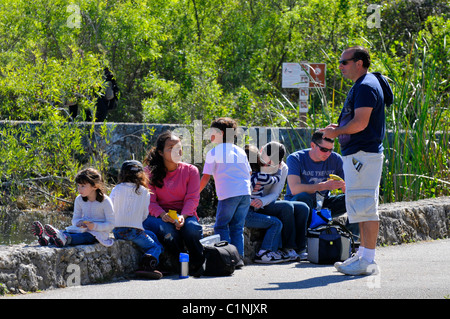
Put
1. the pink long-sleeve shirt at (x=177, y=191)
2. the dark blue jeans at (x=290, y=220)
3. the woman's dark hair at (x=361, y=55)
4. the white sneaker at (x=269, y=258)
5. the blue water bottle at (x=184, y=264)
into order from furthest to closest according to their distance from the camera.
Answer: the dark blue jeans at (x=290, y=220) < the white sneaker at (x=269, y=258) < the pink long-sleeve shirt at (x=177, y=191) < the blue water bottle at (x=184, y=264) < the woman's dark hair at (x=361, y=55)

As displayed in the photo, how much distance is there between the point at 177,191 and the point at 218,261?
33.1 inches

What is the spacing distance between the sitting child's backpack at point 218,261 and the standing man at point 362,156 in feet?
2.83

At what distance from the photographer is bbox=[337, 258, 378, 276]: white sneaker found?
21.2ft

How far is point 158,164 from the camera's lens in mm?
7305

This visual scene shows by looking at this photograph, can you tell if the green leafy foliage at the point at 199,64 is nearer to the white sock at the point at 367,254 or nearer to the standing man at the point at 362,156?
the standing man at the point at 362,156

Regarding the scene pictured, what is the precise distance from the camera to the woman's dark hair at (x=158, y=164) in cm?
725

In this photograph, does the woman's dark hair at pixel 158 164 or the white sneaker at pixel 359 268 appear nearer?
the white sneaker at pixel 359 268

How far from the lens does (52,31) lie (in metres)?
18.8

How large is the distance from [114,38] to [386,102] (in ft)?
41.9

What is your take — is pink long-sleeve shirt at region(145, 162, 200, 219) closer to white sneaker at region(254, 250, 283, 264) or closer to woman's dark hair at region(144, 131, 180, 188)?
woman's dark hair at region(144, 131, 180, 188)

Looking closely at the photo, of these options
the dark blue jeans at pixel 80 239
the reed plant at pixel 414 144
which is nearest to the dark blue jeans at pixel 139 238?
the dark blue jeans at pixel 80 239

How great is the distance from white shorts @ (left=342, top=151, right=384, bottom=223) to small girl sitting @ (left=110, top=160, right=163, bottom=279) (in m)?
1.59

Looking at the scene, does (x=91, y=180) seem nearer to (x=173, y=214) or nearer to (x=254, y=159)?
(x=173, y=214)

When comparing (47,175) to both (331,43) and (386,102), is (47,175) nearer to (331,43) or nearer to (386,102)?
(386,102)
